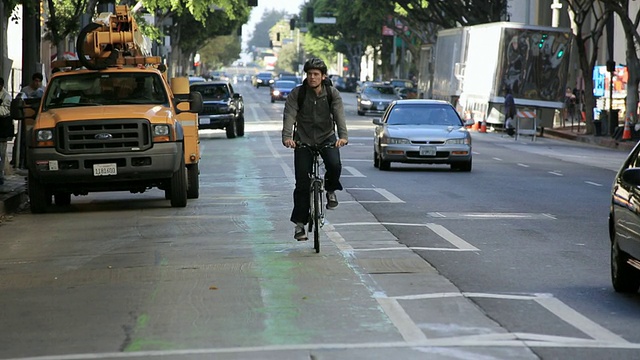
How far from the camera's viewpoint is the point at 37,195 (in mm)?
18625

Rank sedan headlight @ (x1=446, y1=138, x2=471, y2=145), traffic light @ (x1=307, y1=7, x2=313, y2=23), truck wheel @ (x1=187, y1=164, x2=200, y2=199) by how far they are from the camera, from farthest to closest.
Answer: traffic light @ (x1=307, y1=7, x2=313, y2=23)
sedan headlight @ (x1=446, y1=138, x2=471, y2=145)
truck wheel @ (x1=187, y1=164, x2=200, y2=199)

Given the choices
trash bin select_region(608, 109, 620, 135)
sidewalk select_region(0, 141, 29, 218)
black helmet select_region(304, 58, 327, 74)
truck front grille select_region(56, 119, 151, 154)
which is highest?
black helmet select_region(304, 58, 327, 74)

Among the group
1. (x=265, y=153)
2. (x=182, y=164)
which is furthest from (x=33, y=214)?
(x=265, y=153)

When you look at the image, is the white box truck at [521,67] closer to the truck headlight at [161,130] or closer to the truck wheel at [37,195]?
the truck headlight at [161,130]

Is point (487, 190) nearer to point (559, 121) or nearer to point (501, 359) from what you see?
point (501, 359)

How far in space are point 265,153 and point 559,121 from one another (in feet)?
88.6

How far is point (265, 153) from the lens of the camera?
33281mm

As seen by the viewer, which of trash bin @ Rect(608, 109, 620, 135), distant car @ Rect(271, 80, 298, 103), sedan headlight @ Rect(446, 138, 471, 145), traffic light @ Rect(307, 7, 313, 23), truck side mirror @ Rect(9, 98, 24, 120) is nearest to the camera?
truck side mirror @ Rect(9, 98, 24, 120)

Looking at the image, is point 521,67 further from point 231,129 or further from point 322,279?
point 322,279

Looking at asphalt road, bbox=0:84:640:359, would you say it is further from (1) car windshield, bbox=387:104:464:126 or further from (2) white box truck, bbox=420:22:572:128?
(2) white box truck, bbox=420:22:572:128

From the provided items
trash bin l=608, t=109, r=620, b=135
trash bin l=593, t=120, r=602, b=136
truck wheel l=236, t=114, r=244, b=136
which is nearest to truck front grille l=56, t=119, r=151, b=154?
truck wheel l=236, t=114, r=244, b=136

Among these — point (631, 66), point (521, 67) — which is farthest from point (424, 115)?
point (521, 67)

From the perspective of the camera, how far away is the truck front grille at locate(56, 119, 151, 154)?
60.2 ft

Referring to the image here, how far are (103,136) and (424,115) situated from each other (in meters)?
10.7
